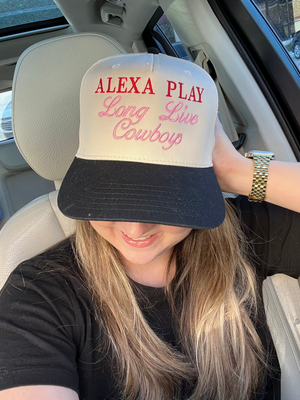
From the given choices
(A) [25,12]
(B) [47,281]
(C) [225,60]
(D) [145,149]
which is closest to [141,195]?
(D) [145,149]

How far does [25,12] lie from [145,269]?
2039mm

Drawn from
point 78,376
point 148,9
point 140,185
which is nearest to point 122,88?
point 140,185

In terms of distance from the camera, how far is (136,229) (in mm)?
794

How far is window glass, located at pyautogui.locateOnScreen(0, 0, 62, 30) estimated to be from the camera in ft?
7.08

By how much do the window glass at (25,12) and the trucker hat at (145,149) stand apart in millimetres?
1763

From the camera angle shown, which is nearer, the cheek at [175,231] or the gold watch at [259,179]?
the cheek at [175,231]

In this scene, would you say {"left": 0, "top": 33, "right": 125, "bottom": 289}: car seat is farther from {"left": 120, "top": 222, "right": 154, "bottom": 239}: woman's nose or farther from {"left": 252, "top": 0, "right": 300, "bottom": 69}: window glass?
{"left": 252, "top": 0, "right": 300, "bottom": 69}: window glass

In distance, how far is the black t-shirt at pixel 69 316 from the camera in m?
0.72

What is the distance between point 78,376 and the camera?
2.67 ft

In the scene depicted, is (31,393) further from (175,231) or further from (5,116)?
(5,116)

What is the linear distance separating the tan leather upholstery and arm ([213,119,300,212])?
266mm

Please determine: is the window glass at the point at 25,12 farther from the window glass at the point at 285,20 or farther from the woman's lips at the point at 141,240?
the woman's lips at the point at 141,240

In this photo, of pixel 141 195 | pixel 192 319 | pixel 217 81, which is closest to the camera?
pixel 141 195

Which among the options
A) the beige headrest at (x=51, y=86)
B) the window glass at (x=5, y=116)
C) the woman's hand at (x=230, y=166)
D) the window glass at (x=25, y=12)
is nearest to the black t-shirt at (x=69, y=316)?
the woman's hand at (x=230, y=166)
